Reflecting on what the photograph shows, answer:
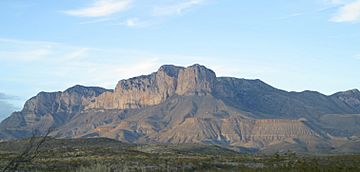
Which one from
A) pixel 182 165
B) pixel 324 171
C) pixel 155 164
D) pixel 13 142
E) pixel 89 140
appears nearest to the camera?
pixel 324 171

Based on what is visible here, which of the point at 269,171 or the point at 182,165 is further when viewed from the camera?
the point at 182,165

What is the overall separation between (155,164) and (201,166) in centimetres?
462

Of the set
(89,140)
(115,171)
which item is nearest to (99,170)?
(115,171)

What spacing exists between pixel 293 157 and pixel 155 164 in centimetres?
1604

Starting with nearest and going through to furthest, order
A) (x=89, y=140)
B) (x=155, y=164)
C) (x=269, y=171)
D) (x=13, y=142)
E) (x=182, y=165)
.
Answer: (x=269, y=171)
(x=182, y=165)
(x=155, y=164)
(x=13, y=142)
(x=89, y=140)

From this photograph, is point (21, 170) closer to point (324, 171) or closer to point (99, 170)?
point (99, 170)

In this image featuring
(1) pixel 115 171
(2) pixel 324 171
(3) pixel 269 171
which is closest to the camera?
(2) pixel 324 171

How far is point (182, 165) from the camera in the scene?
51.4 metres

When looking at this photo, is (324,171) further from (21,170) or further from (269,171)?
(21,170)

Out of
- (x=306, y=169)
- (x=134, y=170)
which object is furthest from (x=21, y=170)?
(x=306, y=169)

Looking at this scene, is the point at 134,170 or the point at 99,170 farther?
the point at 134,170

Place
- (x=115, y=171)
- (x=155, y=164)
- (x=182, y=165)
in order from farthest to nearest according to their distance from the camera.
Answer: (x=155, y=164)
(x=182, y=165)
(x=115, y=171)

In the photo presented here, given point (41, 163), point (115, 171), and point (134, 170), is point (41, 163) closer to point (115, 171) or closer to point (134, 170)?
point (134, 170)

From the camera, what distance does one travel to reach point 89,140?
5851 inches
